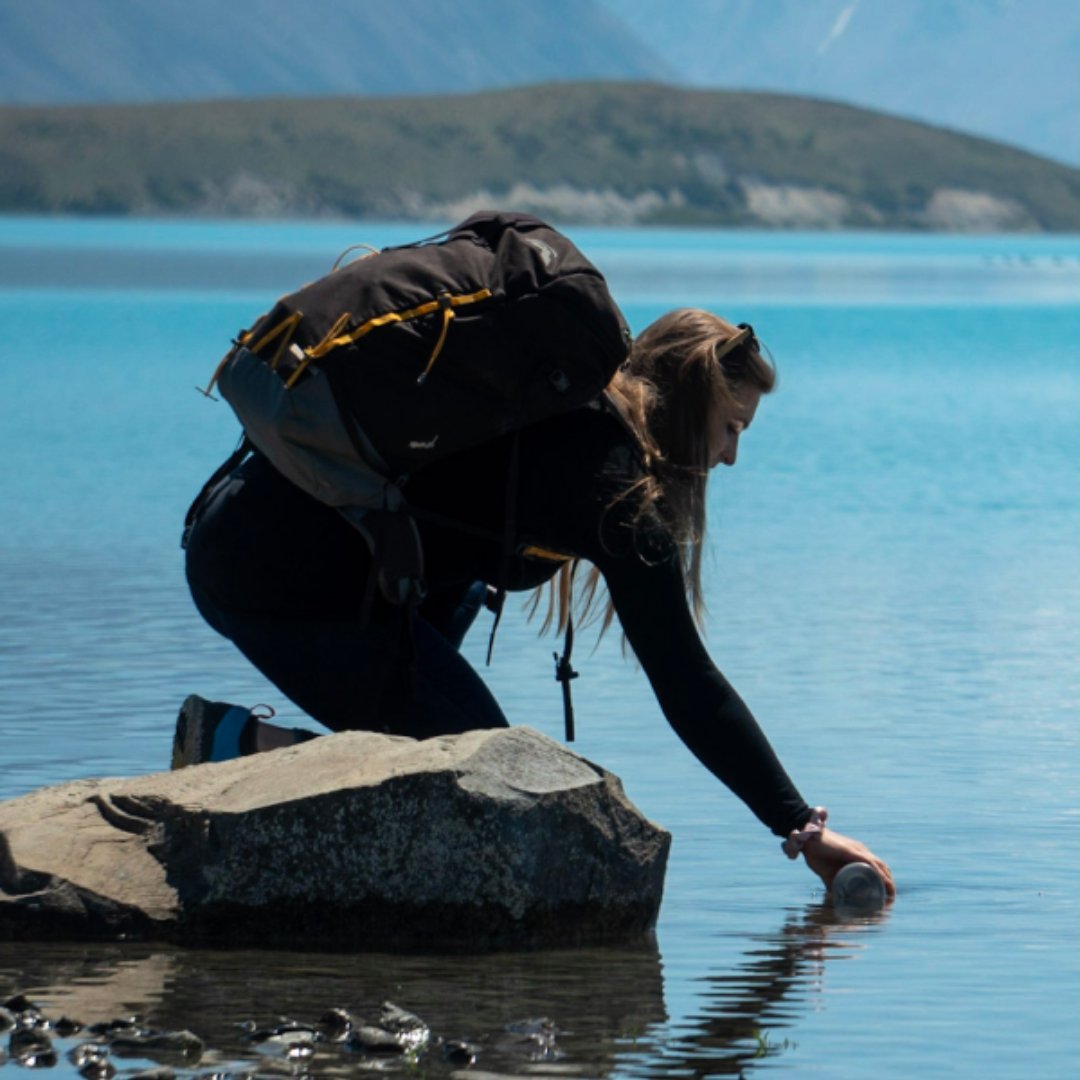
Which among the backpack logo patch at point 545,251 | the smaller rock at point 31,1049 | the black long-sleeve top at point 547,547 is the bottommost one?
the smaller rock at point 31,1049

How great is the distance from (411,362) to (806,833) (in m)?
1.20

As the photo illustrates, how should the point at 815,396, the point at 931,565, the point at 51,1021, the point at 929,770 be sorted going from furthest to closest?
the point at 815,396 < the point at 931,565 < the point at 929,770 < the point at 51,1021

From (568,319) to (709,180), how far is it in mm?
167816

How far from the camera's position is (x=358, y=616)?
4.93 metres

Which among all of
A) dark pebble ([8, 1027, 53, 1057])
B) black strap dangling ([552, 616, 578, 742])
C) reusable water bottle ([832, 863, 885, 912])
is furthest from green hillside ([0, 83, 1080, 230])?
dark pebble ([8, 1027, 53, 1057])

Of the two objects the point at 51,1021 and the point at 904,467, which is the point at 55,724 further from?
the point at 904,467

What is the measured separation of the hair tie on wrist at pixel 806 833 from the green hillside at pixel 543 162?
6003 inches

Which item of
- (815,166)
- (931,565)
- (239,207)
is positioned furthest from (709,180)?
(931,565)

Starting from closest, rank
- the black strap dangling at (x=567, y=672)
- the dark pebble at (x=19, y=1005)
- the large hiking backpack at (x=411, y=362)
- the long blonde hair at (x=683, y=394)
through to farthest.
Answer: the dark pebble at (x=19, y=1005) < the large hiking backpack at (x=411, y=362) < the long blonde hair at (x=683, y=394) < the black strap dangling at (x=567, y=672)

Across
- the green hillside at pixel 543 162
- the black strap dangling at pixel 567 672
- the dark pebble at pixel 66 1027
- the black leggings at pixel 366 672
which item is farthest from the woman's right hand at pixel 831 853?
the green hillside at pixel 543 162

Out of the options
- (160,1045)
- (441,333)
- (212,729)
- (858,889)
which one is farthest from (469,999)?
(441,333)

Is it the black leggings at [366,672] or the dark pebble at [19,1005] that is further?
the black leggings at [366,672]

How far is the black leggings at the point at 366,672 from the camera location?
4910mm

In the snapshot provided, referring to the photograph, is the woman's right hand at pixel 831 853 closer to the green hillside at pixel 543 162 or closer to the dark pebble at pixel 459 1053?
the dark pebble at pixel 459 1053
